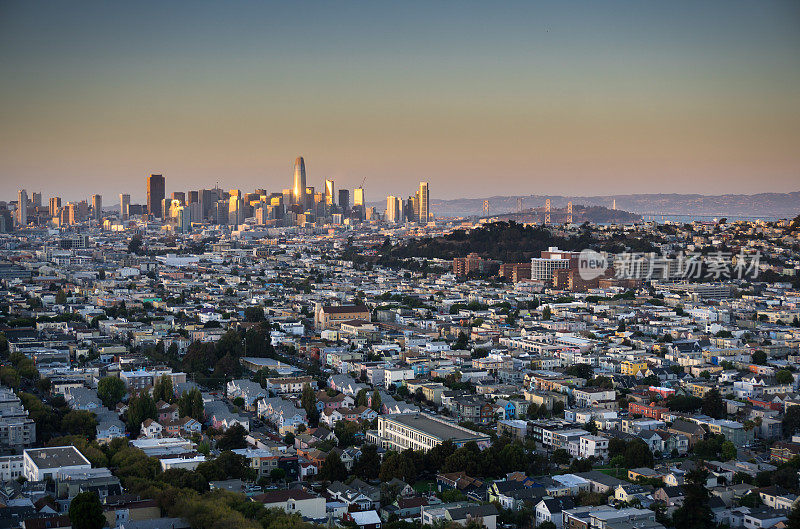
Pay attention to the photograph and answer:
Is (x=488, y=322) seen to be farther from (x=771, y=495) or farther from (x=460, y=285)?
(x=771, y=495)

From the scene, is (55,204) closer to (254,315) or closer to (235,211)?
(235,211)

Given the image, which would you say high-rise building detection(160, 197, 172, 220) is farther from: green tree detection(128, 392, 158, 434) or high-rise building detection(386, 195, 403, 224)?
green tree detection(128, 392, 158, 434)

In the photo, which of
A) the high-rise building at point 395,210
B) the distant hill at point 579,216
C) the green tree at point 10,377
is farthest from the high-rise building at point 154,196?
the green tree at point 10,377

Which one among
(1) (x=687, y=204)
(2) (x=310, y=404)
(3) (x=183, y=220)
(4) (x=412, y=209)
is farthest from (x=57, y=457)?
(1) (x=687, y=204)

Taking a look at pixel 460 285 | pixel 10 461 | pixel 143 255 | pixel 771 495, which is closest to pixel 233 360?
pixel 10 461

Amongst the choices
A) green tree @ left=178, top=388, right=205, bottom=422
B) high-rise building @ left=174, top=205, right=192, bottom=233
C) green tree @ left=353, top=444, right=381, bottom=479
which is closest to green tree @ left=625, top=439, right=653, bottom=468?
green tree @ left=353, top=444, right=381, bottom=479

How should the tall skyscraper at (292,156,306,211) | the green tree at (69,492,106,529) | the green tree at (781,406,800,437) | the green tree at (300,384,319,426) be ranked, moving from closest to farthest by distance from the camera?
the green tree at (69,492,106,529) → the green tree at (781,406,800,437) → the green tree at (300,384,319,426) → the tall skyscraper at (292,156,306,211)
